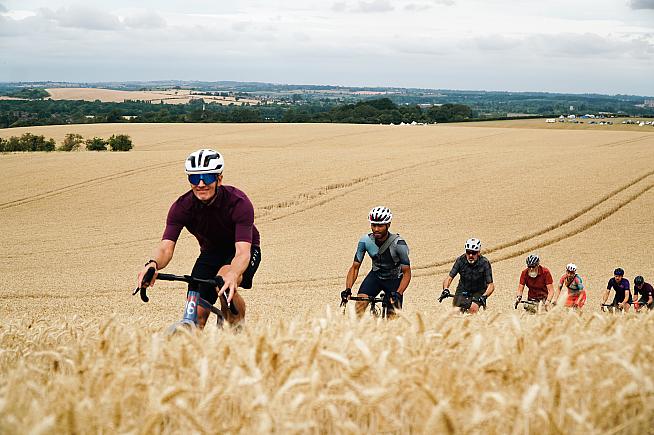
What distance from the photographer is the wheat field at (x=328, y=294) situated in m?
2.74

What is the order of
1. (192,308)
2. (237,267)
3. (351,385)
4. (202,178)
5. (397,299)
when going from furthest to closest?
1. (397,299)
2. (202,178)
3. (192,308)
4. (237,267)
5. (351,385)

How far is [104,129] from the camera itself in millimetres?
81250

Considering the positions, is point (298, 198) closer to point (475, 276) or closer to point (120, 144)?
point (475, 276)

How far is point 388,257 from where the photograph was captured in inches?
383

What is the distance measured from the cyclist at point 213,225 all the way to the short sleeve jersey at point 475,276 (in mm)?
5717

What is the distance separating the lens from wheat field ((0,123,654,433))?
8.99 ft

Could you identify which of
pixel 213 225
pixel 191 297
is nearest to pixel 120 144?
pixel 213 225

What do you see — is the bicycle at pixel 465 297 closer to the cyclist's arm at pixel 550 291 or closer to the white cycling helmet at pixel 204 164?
the cyclist's arm at pixel 550 291

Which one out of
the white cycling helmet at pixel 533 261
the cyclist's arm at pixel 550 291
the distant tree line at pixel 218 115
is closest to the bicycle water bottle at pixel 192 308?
the cyclist's arm at pixel 550 291

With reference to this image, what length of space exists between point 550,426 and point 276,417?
1.00m

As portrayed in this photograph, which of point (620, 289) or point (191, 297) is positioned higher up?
point (191, 297)

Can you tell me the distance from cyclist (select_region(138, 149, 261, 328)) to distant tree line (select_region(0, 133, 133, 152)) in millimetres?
61516

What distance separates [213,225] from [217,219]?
11 centimetres

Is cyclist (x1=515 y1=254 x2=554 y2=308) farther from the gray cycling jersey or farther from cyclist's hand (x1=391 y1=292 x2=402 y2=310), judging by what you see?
cyclist's hand (x1=391 y1=292 x2=402 y2=310)
